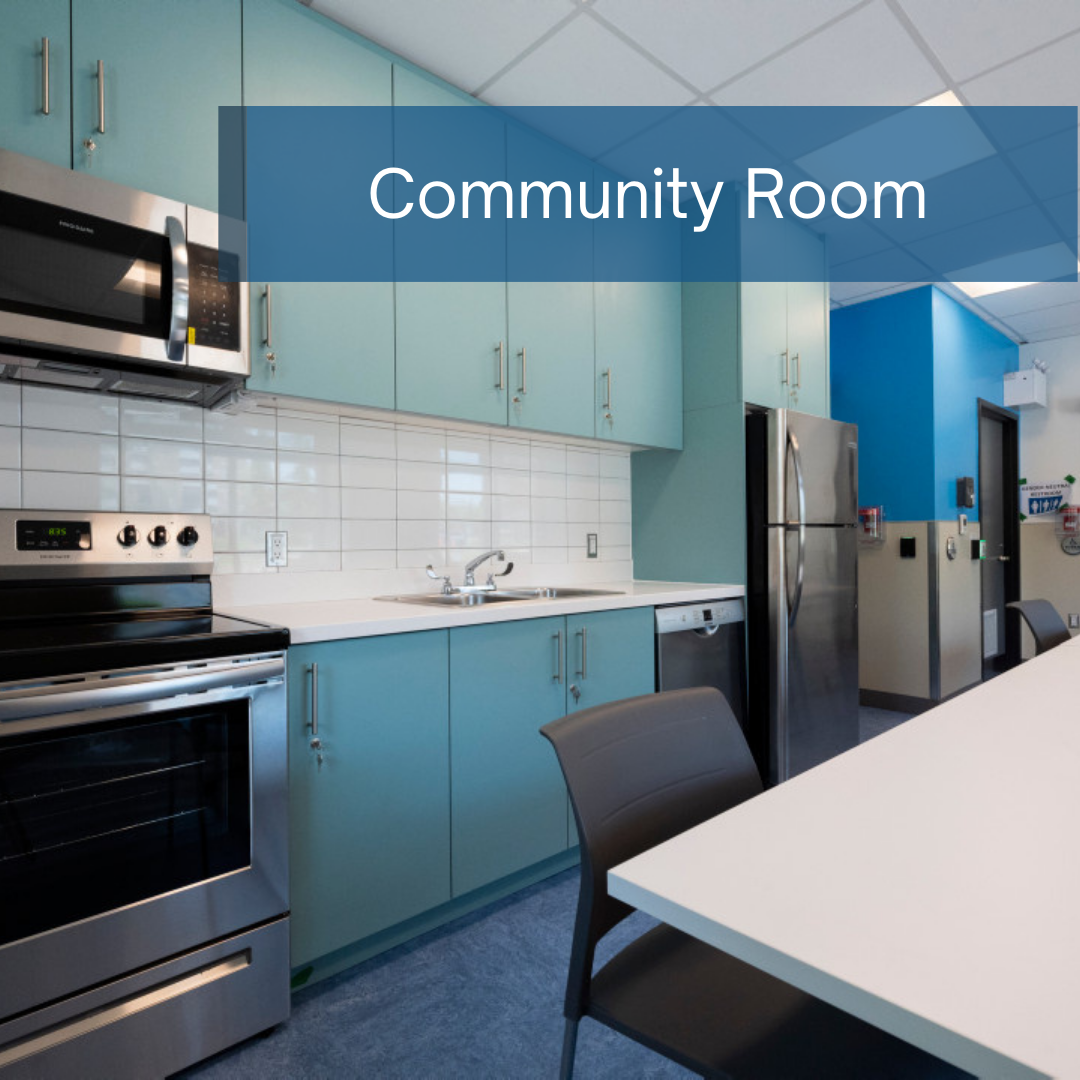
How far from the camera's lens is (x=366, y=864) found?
70.1 inches

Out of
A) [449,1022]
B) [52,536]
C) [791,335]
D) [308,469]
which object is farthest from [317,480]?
[791,335]

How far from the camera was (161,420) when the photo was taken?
2006 millimetres

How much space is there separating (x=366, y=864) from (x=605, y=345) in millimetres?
2103

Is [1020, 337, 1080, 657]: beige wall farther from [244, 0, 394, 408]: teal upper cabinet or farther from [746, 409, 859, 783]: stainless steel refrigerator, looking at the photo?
[244, 0, 394, 408]: teal upper cabinet

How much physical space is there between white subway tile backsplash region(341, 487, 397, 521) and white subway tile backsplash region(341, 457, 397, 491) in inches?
0.8

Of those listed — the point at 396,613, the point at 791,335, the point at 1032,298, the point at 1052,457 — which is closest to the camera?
the point at 396,613

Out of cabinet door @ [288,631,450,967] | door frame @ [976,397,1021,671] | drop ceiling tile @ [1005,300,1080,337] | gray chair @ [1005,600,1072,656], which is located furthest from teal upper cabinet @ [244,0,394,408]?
door frame @ [976,397,1021,671]

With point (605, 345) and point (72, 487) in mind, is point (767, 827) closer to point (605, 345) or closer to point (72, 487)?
point (72, 487)

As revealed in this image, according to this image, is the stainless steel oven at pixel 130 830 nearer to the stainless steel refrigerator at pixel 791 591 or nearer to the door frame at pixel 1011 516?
the stainless steel refrigerator at pixel 791 591

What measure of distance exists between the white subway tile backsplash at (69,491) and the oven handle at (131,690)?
695 millimetres

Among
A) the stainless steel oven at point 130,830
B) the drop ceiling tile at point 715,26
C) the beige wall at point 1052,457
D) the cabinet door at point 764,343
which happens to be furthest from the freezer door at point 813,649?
the beige wall at point 1052,457

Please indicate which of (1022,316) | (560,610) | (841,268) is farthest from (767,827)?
(1022,316)

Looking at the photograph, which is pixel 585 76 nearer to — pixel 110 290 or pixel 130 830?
pixel 110 290

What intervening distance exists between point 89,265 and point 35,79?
0.41m
